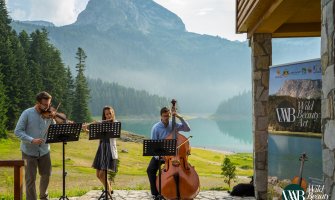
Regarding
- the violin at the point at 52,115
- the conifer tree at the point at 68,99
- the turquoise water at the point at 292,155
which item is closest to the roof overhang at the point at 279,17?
the turquoise water at the point at 292,155

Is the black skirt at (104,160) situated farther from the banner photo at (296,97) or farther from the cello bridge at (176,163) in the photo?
the banner photo at (296,97)

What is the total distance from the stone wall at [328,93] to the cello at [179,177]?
4100 mm

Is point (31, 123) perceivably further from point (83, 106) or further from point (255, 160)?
point (83, 106)

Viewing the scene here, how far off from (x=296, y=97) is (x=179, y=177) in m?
2.86

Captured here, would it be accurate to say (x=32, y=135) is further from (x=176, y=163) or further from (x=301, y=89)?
(x=301, y=89)

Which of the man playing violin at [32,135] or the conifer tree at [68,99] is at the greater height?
the conifer tree at [68,99]

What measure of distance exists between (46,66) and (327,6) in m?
45.1

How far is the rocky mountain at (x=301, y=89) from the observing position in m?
5.05

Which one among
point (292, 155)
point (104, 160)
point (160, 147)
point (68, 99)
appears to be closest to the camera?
point (292, 155)

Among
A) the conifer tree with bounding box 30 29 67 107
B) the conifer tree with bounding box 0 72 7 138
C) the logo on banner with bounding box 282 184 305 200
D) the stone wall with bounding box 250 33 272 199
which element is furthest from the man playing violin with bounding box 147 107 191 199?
the conifer tree with bounding box 30 29 67 107

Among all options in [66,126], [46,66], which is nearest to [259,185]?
[66,126]

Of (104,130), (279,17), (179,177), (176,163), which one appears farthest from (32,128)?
(279,17)

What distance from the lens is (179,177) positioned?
24.7 ft

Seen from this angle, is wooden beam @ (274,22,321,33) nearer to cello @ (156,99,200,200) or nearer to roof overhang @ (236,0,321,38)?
roof overhang @ (236,0,321,38)
